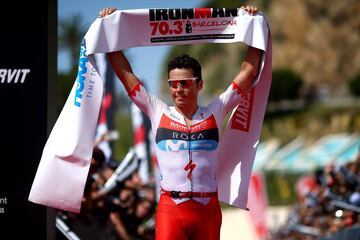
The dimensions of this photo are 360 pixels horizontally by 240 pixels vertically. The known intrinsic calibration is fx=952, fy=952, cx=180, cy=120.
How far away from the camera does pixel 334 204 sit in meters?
14.7

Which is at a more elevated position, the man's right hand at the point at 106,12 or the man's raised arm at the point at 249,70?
the man's right hand at the point at 106,12

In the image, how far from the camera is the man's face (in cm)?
712

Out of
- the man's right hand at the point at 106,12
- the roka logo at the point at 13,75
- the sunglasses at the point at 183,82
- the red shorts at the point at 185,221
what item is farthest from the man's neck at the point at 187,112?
the roka logo at the point at 13,75

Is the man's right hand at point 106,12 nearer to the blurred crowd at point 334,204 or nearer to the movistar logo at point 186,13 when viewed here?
the movistar logo at point 186,13

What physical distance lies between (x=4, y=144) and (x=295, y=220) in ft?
48.4

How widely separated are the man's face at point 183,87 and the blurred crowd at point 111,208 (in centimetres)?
254

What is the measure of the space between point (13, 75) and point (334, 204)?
805cm

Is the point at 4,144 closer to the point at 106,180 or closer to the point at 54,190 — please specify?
the point at 54,190

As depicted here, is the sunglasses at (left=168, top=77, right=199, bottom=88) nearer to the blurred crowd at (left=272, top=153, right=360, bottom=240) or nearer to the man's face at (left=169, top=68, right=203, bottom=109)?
the man's face at (left=169, top=68, right=203, bottom=109)

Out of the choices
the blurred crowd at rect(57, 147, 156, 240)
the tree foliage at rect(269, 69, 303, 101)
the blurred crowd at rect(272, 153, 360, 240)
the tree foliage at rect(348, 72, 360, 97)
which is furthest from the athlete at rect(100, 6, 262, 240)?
the tree foliage at rect(269, 69, 303, 101)

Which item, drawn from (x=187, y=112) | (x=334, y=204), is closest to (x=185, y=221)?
(x=187, y=112)

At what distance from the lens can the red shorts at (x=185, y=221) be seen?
6898 millimetres

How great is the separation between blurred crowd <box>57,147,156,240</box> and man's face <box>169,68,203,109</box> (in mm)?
2541

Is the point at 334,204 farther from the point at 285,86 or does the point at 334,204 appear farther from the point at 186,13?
the point at 285,86
